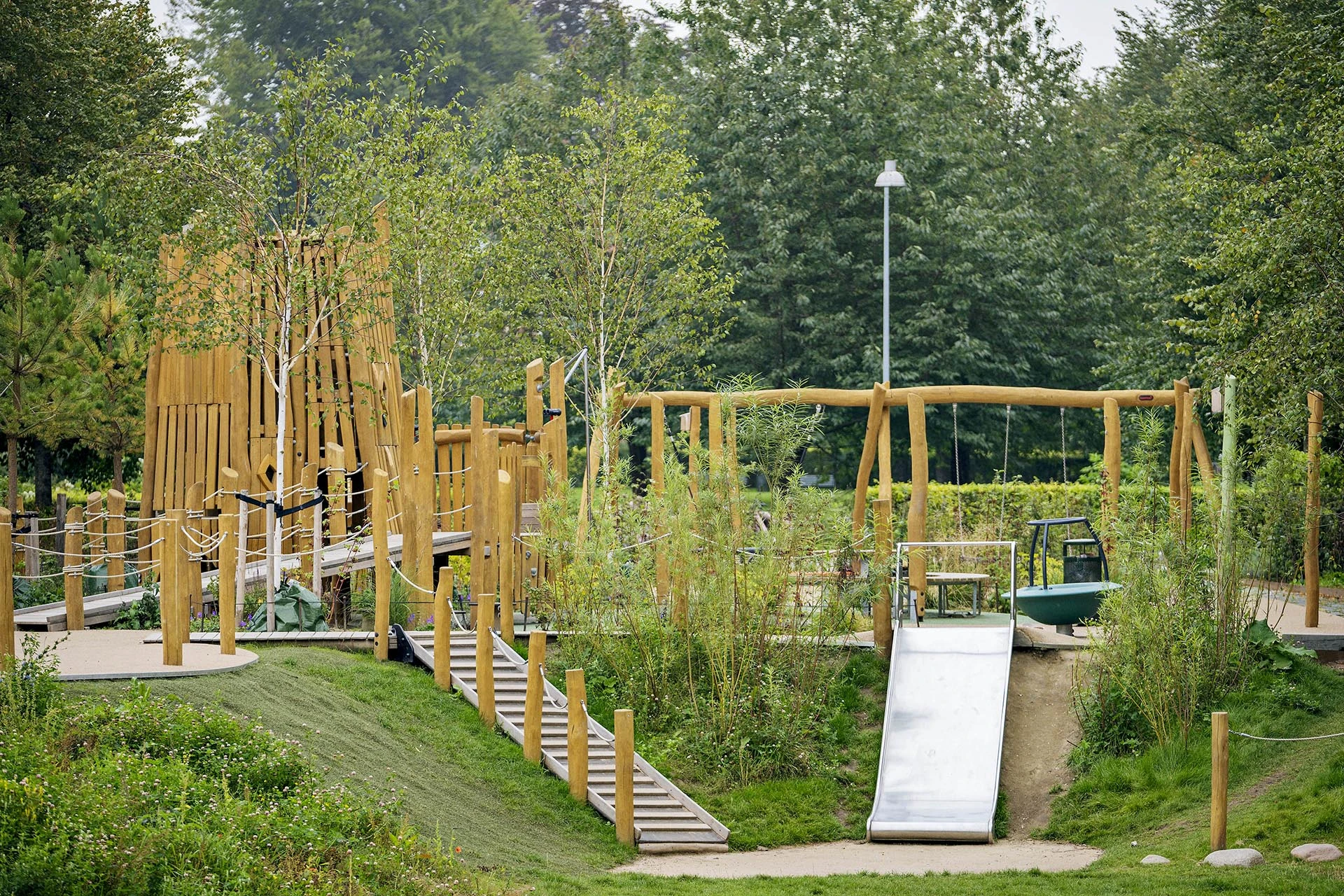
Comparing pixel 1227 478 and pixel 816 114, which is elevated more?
pixel 816 114

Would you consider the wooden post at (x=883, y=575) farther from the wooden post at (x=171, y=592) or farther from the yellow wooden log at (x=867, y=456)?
the wooden post at (x=171, y=592)

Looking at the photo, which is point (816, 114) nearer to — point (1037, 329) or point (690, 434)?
point (1037, 329)

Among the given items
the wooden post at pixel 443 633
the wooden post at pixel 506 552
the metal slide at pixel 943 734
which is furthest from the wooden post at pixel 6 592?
the metal slide at pixel 943 734

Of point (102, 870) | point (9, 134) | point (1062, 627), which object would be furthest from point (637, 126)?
point (102, 870)

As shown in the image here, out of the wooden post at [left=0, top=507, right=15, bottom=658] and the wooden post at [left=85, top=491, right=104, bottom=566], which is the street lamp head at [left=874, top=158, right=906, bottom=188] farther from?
the wooden post at [left=0, top=507, right=15, bottom=658]

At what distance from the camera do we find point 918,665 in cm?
1514

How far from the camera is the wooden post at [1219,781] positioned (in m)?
11.0

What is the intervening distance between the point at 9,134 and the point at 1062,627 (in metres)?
15.8

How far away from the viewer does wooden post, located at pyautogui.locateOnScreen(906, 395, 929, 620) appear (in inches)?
611

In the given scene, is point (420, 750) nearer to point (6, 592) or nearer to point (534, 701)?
point (534, 701)

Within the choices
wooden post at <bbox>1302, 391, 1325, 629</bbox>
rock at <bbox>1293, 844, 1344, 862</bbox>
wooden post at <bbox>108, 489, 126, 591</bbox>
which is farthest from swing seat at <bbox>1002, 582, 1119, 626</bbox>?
wooden post at <bbox>108, 489, 126, 591</bbox>

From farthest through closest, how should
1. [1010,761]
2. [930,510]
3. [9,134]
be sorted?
[930,510]
[9,134]
[1010,761]

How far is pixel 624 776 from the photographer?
12.0 meters

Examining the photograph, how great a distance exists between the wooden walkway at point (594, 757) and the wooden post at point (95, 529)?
11.1 ft
